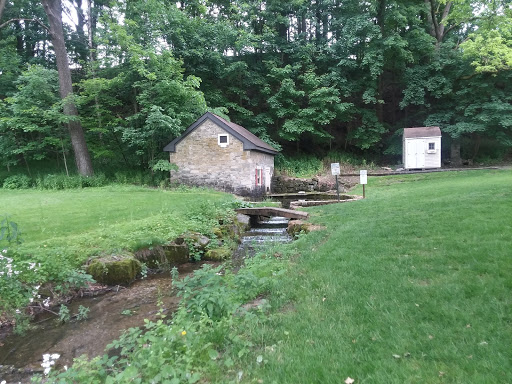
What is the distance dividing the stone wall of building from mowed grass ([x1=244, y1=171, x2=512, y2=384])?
37.0ft

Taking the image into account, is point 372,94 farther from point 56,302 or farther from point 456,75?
point 56,302

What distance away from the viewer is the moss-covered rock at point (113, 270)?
601 cm

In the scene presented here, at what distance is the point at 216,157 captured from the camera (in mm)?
17344

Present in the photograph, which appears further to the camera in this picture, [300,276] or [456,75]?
[456,75]

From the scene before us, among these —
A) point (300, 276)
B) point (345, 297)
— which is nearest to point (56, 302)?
point (300, 276)

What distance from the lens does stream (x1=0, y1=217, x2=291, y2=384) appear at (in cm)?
377

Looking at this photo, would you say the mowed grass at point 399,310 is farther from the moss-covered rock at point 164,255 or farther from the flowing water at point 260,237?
the moss-covered rock at point 164,255

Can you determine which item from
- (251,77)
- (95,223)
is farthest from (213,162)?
(251,77)

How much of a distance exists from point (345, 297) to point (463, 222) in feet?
12.5

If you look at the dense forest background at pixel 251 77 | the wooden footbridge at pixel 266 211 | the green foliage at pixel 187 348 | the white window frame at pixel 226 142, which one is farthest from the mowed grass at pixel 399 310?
the dense forest background at pixel 251 77

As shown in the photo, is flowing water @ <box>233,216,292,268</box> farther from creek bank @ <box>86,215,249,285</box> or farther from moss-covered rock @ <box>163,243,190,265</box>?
moss-covered rock @ <box>163,243,190,265</box>

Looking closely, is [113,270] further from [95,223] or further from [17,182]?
[17,182]

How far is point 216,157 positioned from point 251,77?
10104 mm

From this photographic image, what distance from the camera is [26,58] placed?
24.5 metres
